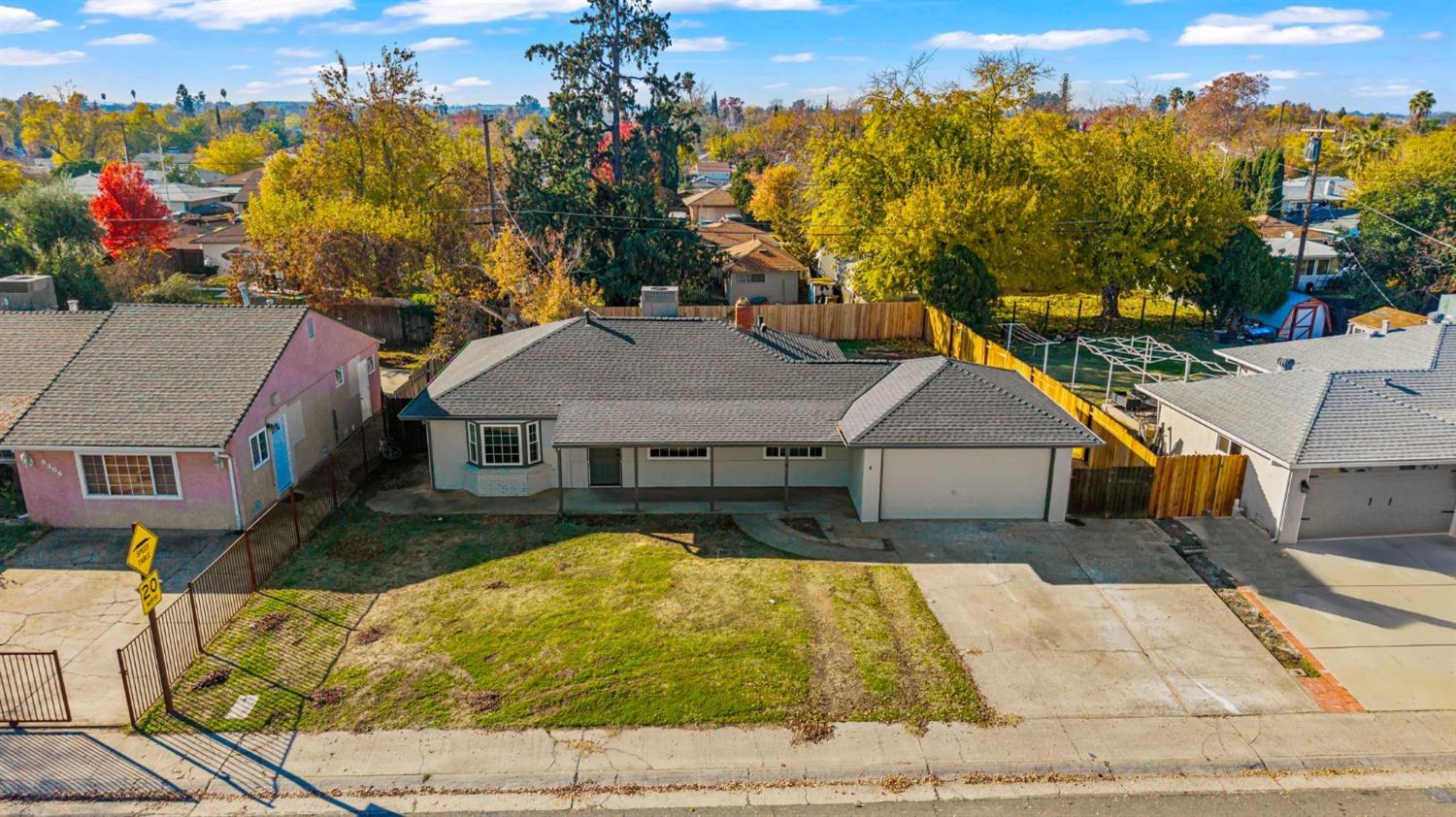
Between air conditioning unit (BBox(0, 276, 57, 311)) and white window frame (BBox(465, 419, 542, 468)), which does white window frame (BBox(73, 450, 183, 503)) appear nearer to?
white window frame (BBox(465, 419, 542, 468))

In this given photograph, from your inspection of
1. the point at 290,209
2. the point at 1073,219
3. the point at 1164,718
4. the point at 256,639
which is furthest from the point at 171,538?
the point at 1073,219

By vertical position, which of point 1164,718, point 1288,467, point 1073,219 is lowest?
point 1164,718

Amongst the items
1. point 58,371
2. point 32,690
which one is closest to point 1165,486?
point 32,690

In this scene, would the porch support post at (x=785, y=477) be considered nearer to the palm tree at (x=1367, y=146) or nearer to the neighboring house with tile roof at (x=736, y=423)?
the neighboring house with tile roof at (x=736, y=423)

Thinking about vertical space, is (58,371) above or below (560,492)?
above

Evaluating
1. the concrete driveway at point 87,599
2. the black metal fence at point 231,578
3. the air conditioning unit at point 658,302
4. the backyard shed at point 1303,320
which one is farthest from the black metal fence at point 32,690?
the backyard shed at point 1303,320

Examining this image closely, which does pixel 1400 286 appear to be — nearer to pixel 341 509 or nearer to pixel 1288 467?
pixel 1288 467

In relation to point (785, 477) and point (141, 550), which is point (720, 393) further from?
point (141, 550)
